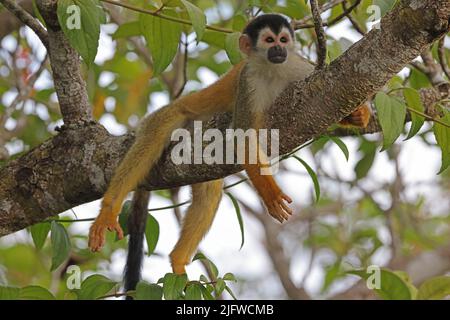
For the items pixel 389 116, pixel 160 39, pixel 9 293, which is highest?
pixel 160 39

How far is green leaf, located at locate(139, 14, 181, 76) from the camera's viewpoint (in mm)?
3463

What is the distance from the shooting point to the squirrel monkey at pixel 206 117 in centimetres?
359

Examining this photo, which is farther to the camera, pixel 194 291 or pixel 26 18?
pixel 26 18

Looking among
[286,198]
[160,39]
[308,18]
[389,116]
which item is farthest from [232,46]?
[389,116]

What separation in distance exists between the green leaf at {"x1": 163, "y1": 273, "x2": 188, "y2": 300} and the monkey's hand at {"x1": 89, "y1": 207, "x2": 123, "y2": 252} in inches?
36.2

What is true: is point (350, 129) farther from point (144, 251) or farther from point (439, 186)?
point (439, 186)

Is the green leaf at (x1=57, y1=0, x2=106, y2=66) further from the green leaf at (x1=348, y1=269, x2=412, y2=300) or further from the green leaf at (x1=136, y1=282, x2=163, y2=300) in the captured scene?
the green leaf at (x1=348, y1=269, x2=412, y2=300)

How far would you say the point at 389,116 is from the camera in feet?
9.59

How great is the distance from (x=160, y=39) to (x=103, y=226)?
1037 mm

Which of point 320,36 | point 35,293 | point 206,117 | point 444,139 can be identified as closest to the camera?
point 320,36

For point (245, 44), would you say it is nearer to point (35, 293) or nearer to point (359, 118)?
point (359, 118)

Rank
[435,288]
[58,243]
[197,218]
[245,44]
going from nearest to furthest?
[58,243]
[435,288]
[245,44]
[197,218]

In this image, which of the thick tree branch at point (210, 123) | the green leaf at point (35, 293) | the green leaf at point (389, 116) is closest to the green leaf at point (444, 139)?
the green leaf at point (389, 116)

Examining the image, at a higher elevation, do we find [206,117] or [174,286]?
[206,117]
